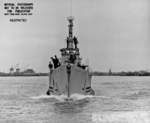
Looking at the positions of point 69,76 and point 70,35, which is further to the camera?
point 70,35

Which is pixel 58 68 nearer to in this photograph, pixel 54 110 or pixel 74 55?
pixel 74 55

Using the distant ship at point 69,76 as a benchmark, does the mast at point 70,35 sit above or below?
above

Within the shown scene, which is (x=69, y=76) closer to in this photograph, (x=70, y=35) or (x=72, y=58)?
(x=72, y=58)

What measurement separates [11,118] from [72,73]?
14.2m

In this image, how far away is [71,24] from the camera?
2108 inches

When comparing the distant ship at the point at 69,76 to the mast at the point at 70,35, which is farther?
the mast at the point at 70,35

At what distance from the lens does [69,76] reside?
45312 mm

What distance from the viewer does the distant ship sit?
150ft

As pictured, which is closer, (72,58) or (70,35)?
(72,58)

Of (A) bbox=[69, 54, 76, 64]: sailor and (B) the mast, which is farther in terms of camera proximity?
(B) the mast

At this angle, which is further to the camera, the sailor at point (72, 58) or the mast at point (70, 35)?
the mast at point (70, 35)

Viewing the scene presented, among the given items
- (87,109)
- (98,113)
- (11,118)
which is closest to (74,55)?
(87,109)

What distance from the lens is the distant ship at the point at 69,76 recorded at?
45719 millimetres

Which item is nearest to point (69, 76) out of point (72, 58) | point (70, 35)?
point (72, 58)
